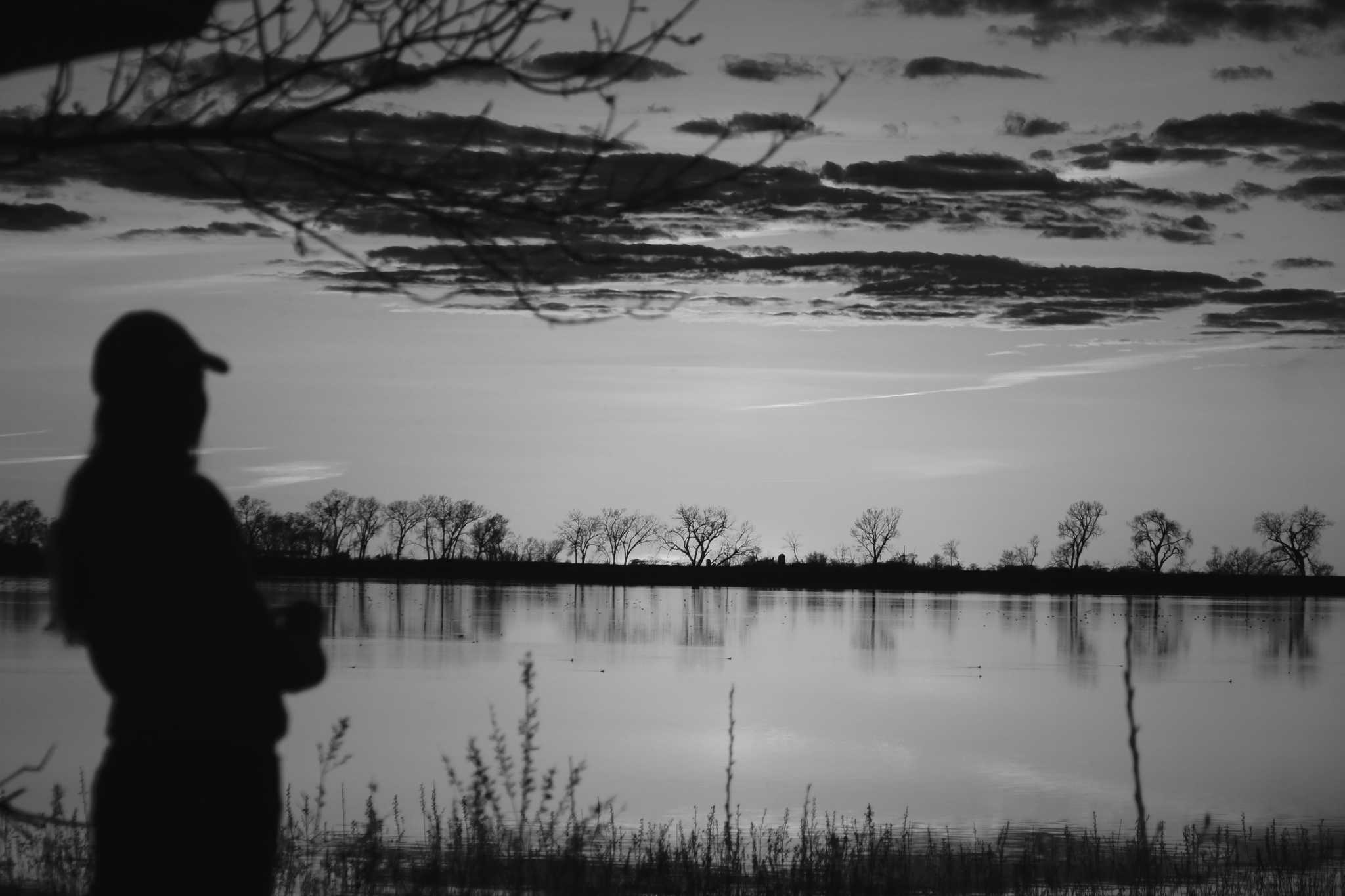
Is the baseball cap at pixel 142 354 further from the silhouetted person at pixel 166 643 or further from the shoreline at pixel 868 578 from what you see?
the shoreline at pixel 868 578

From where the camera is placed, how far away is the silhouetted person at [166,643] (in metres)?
3.11

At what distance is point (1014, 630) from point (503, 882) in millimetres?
56317

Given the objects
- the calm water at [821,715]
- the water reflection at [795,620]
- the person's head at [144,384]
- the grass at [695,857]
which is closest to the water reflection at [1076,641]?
the water reflection at [795,620]

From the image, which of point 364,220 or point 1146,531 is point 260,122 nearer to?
point 364,220

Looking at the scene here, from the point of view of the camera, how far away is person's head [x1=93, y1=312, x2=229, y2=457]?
3.18 metres

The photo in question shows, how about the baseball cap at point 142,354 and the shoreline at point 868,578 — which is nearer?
the baseball cap at point 142,354

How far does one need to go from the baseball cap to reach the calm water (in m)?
7.96

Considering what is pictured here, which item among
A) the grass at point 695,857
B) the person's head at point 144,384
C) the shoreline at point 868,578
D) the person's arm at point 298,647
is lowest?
the shoreline at point 868,578

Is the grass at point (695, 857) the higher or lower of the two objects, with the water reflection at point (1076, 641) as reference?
higher

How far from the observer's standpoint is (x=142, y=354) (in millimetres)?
3180

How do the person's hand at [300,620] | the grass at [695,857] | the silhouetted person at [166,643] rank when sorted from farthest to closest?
the grass at [695,857]
the person's hand at [300,620]
the silhouetted person at [166,643]

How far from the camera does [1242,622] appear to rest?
244 ft

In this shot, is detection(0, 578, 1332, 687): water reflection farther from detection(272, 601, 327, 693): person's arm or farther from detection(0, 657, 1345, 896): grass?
detection(272, 601, 327, 693): person's arm

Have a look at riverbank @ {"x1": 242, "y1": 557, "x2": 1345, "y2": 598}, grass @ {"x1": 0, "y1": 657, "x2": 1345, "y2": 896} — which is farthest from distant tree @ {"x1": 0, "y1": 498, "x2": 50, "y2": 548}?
grass @ {"x1": 0, "y1": 657, "x2": 1345, "y2": 896}
